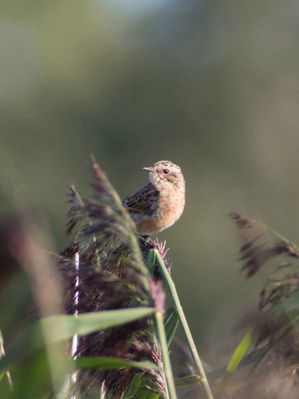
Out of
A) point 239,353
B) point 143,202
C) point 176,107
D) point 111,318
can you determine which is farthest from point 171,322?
point 176,107

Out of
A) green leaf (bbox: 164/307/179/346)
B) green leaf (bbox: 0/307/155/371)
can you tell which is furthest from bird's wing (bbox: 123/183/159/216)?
green leaf (bbox: 0/307/155/371)

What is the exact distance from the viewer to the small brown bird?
581 centimetres

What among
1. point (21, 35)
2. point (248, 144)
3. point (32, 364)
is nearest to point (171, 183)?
point (32, 364)

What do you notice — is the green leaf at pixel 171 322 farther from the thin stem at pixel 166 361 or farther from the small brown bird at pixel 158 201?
the small brown bird at pixel 158 201

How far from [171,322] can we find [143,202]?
3.16 m

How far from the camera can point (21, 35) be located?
28547 mm

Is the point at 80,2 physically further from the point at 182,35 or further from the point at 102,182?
the point at 102,182

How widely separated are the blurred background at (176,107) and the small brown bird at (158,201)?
9.43 meters

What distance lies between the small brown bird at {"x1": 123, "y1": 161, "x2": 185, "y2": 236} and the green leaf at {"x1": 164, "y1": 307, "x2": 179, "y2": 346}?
2.92m

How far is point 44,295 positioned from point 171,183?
4.00 meters

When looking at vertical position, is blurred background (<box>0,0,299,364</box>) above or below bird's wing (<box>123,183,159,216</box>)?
above

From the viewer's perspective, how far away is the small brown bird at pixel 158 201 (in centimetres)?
581

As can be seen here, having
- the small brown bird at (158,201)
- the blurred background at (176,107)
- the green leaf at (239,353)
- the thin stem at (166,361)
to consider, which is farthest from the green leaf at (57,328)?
the blurred background at (176,107)

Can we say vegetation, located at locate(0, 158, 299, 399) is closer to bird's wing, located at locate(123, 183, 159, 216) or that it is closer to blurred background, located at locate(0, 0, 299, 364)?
bird's wing, located at locate(123, 183, 159, 216)
